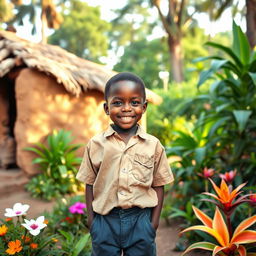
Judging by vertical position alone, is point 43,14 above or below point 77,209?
above

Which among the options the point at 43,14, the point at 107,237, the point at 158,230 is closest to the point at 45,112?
the point at 158,230

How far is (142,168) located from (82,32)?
25904 millimetres

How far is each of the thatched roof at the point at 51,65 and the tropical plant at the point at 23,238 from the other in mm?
2601

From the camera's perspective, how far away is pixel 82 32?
26078 millimetres

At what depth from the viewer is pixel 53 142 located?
16.3ft

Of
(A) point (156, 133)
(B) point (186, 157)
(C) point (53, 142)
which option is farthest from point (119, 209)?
(A) point (156, 133)

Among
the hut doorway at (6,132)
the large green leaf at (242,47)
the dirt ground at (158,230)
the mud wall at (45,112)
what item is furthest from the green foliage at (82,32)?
the large green leaf at (242,47)

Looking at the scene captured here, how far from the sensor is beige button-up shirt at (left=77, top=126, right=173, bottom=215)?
5.70 feet

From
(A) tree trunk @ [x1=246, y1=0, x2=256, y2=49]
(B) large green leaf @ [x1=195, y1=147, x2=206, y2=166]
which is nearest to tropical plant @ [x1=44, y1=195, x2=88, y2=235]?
(B) large green leaf @ [x1=195, y1=147, x2=206, y2=166]

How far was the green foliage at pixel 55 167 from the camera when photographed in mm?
4598

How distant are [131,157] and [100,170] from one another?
7.5 inches

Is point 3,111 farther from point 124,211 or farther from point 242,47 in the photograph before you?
point 124,211

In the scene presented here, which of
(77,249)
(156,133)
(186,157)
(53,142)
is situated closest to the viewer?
(77,249)

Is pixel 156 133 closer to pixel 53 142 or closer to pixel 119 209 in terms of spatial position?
pixel 53 142
